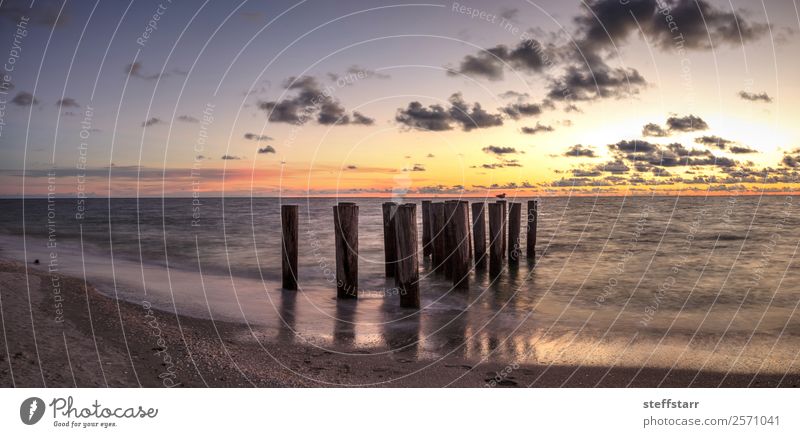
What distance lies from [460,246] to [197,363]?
706 centimetres

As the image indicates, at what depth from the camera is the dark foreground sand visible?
5.22 metres

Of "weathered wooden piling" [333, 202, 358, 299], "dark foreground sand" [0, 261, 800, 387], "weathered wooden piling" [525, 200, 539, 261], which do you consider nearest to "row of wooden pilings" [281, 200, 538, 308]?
"weathered wooden piling" [333, 202, 358, 299]

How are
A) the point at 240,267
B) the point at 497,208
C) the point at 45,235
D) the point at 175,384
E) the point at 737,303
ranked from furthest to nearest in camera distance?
the point at 45,235 < the point at 240,267 < the point at 497,208 < the point at 737,303 < the point at 175,384

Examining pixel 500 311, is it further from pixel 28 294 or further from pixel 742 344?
pixel 28 294

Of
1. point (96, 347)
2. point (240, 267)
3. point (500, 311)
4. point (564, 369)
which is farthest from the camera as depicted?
point (240, 267)

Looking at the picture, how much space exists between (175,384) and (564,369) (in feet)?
14.3

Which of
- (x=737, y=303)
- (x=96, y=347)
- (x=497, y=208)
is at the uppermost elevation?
(x=497, y=208)

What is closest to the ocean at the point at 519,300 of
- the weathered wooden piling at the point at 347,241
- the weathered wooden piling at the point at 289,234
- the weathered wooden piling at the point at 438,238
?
the weathered wooden piling at the point at 438,238

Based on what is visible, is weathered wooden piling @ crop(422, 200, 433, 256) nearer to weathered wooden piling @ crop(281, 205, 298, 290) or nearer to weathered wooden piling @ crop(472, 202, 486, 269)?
weathered wooden piling @ crop(472, 202, 486, 269)

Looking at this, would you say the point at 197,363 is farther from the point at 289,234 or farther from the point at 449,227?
the point at 449,227

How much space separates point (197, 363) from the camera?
19.3 feet

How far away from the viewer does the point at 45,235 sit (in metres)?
26.9
